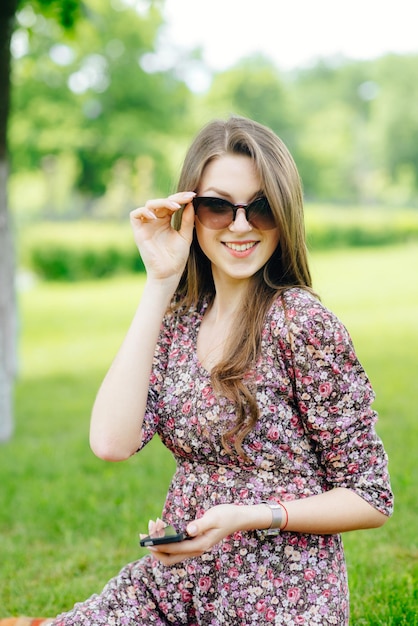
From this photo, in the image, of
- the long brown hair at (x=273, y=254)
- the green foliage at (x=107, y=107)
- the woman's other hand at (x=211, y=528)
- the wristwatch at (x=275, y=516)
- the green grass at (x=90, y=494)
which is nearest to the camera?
the woman's other hand at (x=211, y=528)

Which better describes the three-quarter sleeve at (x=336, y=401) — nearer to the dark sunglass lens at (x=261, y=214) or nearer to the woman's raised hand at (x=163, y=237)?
the dark sunglass lens at (x=261, y=214)

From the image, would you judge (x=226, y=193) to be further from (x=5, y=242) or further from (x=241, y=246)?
(x=5, y=242)

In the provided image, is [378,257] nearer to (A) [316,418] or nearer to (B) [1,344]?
(B) [1,344]

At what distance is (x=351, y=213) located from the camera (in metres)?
40.9

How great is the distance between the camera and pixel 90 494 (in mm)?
5430

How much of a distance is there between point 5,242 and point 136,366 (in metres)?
5.11

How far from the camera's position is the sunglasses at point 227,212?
2.48 meters

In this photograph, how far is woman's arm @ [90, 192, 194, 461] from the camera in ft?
8.07

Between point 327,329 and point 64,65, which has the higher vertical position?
point 64,65

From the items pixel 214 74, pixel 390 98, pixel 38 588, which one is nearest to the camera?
pixel 38 588

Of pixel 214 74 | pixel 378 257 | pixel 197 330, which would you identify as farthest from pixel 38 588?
pixel 214 74

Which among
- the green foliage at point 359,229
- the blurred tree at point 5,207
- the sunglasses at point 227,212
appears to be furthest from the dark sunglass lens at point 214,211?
the green foliage at point 359,229

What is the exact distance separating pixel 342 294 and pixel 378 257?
1197 centimetres

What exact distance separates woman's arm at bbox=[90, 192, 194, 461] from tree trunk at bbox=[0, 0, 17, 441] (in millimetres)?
4651
